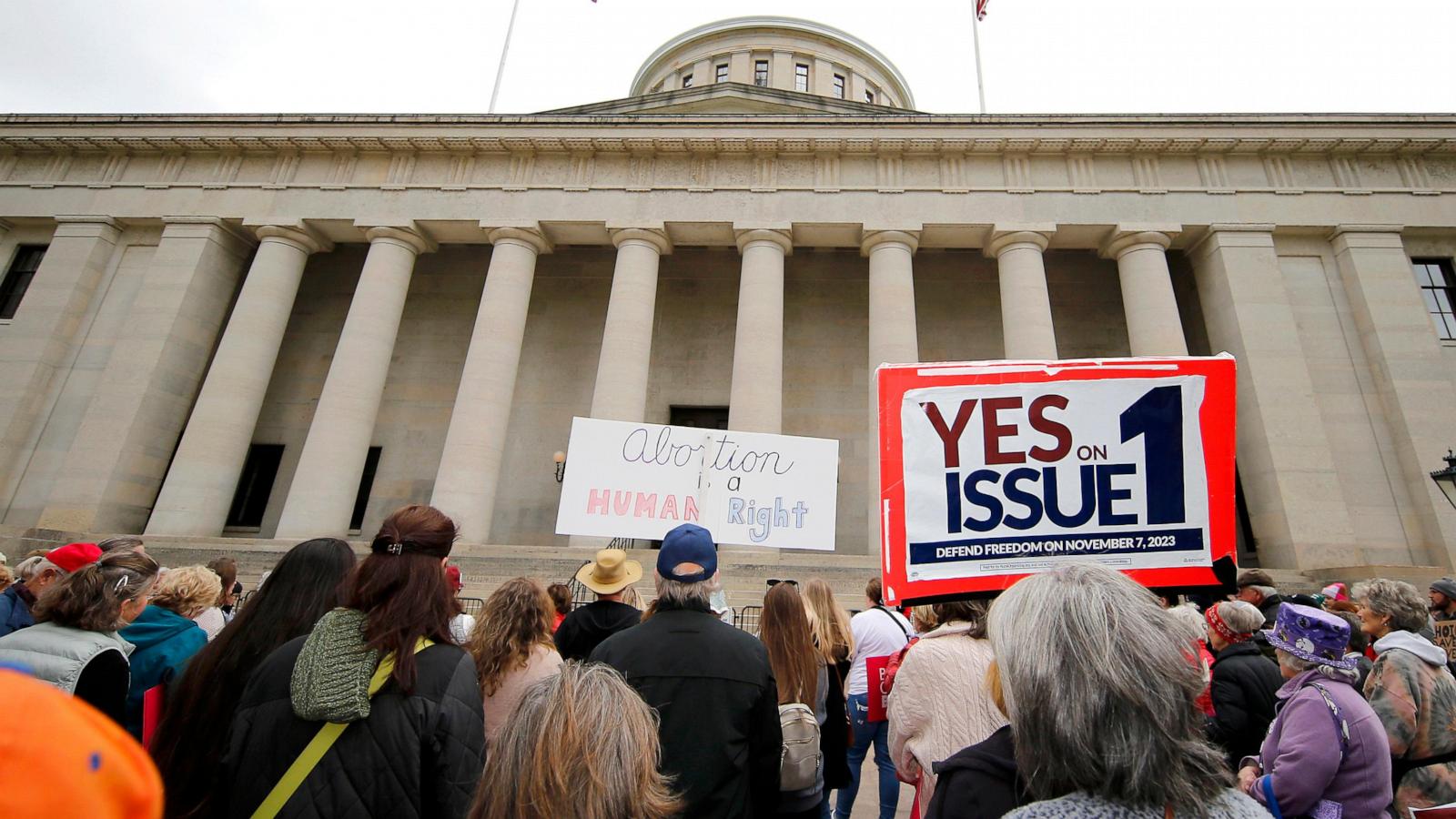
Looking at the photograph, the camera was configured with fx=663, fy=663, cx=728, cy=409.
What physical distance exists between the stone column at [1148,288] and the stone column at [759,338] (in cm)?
954

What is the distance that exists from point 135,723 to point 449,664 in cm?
227

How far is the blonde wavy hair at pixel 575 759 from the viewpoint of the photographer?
172 cm

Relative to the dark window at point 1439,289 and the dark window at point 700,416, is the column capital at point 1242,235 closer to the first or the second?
the dark window at point 1439,289

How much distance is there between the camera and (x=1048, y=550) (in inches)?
140

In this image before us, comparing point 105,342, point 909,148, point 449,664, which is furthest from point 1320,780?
point 105,342

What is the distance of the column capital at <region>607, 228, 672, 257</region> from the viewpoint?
1967cm

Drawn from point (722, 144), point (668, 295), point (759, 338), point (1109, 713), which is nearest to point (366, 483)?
point (668, 295)

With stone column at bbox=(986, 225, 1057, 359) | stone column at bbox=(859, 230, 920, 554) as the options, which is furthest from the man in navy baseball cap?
stone column at bbox=(986, 225, 1057, 359)

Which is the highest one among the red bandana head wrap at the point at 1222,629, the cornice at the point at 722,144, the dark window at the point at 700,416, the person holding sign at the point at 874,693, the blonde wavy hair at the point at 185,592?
the cornice at the point at 722,144

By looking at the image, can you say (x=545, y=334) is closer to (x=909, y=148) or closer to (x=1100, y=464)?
(x=909, y=148)

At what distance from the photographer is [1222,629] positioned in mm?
4605

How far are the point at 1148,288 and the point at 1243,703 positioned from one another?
671 inches

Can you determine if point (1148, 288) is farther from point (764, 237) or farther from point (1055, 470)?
point (1055, 470)

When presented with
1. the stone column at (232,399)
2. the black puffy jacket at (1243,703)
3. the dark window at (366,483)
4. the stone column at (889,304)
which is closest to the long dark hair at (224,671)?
the black puffy jacket at (1243,703)
